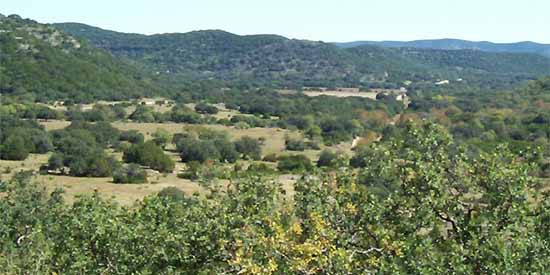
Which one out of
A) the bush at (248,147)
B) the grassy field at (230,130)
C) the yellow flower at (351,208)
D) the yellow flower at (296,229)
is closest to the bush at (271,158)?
the bush at (248,147)

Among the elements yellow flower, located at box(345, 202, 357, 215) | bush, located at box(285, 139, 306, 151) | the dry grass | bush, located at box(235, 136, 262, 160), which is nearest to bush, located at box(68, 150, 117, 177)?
the dry grass

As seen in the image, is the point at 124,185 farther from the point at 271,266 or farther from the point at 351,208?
the point at 271,266

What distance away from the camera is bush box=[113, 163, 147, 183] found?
65875 mm

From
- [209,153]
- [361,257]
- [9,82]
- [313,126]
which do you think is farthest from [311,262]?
[9,82]

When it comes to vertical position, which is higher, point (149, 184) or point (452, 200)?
point (452, 200)

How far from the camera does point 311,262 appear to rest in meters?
13.6

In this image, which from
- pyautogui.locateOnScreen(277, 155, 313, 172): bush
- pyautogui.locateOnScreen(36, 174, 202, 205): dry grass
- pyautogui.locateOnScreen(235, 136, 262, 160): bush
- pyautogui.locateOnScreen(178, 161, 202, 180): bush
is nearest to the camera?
pyautogui.locateOnScreen(36, 174, 202, 205): dry grass

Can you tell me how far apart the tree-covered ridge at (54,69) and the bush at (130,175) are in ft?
183

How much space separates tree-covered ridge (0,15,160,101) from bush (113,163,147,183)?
55.9 metres

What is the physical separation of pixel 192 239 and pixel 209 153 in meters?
65.7

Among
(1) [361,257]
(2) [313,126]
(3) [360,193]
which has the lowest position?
(2) [313,126]

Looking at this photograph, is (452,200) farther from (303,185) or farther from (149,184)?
(149,184)

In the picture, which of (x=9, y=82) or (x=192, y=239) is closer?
(x=192, y=239)

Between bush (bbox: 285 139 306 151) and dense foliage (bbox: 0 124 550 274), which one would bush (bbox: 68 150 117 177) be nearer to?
bush (bbox: 285 139 306 151)
